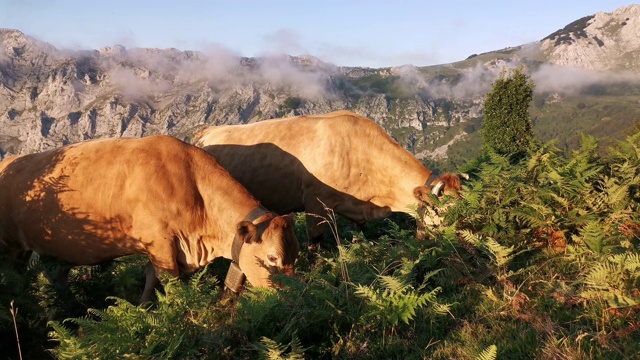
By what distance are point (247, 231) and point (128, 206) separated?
2.51 meters

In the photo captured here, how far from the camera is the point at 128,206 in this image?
8.02 m

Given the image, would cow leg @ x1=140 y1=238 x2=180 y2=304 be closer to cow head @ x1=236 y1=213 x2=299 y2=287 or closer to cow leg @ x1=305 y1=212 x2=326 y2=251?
cow head @ x1=236 y1=213 x2=299 y2=287

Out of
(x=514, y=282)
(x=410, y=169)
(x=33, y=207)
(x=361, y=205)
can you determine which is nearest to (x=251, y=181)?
(x=361, y=205)

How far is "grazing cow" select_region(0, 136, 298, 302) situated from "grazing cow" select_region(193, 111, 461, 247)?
9.24 feet

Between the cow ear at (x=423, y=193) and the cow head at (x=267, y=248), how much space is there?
377 centimetres

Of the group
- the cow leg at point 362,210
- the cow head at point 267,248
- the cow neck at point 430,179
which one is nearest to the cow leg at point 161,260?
the cow head at point 267,248

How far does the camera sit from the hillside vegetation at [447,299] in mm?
4449

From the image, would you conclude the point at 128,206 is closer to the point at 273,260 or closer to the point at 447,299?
the point at 273,260

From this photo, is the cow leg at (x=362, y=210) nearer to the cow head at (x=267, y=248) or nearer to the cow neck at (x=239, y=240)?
the cow neck at (x=239, y=240)

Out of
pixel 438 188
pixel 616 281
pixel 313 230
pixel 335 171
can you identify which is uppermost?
pixel 335 171

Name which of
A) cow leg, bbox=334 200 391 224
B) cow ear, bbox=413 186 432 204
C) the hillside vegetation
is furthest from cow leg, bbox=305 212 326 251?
the hillside vegetation

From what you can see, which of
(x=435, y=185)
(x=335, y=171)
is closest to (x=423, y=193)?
(x=435, y=185)

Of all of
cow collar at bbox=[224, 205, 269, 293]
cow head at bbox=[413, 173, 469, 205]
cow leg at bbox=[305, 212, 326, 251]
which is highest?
cow head at bbox=[413, 173, 469, 205]

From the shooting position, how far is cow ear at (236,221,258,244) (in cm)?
671
